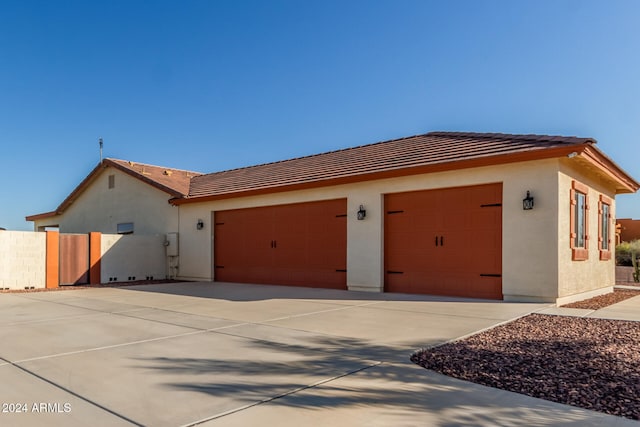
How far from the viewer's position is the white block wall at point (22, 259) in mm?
13180

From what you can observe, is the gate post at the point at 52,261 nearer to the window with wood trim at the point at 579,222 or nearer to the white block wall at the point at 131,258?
the white block wall at the point at 131,258

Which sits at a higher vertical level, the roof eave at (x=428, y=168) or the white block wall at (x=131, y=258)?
the roof eave at (x=428, y=168)

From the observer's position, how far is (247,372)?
398cm

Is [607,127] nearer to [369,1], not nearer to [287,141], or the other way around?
[369,1]

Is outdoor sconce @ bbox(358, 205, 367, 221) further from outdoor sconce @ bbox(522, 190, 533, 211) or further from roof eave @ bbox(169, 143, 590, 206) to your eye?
outdoor sconce @ bbox(522, 190, 533, 211)

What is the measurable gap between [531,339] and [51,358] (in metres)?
5.50

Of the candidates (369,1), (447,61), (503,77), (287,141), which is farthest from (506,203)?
→ (287,141)

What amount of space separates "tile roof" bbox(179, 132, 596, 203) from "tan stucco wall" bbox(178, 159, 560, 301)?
0.34m

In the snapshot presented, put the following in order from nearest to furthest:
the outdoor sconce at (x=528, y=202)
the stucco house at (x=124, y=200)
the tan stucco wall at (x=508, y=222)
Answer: the tan stucco wall at (x=508, y=222), the outdoor sconce at (x=528, y=202), the stucco house at (x=124, y=200)

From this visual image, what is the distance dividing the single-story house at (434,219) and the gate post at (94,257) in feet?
12.0

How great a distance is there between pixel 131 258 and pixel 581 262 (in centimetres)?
1453

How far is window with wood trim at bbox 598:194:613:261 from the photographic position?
1184cm

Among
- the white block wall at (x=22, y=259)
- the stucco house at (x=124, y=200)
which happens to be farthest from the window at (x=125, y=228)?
the white block wall at (x=22, y=259)

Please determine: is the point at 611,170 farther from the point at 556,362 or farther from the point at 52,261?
the point at 52,261
